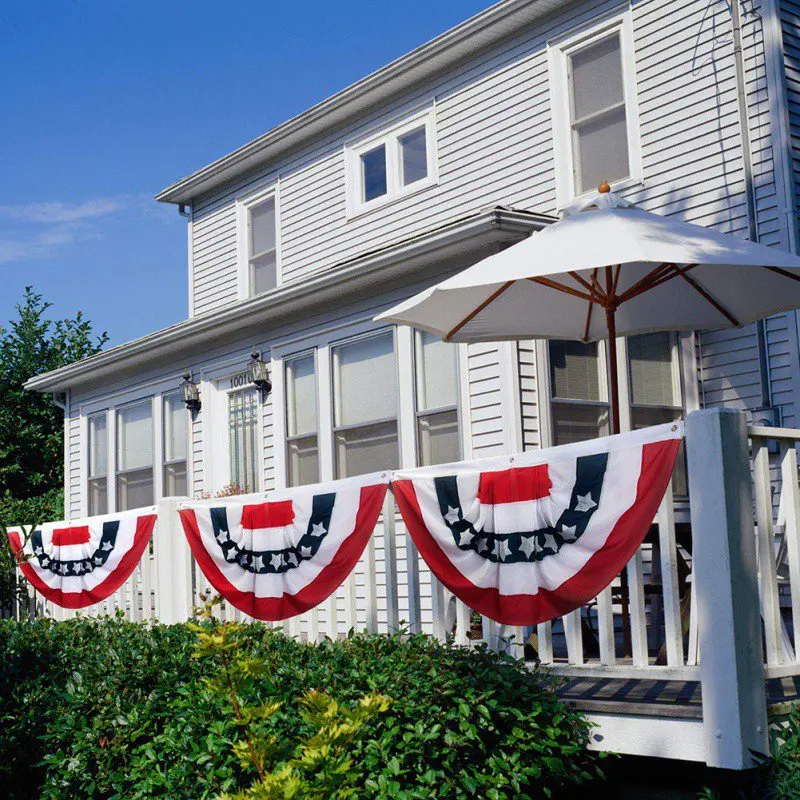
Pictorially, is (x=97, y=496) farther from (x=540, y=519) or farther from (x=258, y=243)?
(x=540, y=519)

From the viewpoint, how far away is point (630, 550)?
404 centimetres

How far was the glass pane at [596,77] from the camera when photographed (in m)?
10.4

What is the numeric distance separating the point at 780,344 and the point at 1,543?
6.59m

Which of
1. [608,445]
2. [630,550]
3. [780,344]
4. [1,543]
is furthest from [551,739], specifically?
[780,344]

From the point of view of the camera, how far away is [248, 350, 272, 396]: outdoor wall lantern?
36.2ft

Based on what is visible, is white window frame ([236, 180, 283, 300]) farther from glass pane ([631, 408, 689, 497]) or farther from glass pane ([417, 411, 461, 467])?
glass pane ([631, 408, 689, 497])

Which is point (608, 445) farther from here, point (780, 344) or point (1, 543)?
point (780, 344)

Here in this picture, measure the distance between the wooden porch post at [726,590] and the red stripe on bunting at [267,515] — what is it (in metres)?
2.56

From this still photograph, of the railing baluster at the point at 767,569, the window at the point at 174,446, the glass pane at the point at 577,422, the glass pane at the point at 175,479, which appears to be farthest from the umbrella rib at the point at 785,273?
the glass pane at the point at 175,479

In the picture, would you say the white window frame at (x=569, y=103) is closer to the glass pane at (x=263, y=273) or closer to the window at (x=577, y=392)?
the window at (x=577, y=392)

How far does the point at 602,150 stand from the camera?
34.4ft

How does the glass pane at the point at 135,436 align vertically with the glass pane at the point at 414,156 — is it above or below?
below

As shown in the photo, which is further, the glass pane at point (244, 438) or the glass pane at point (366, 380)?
the glass pane at point (244, 438)

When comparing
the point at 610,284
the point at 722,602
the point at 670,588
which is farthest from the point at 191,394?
the point at 722,602
